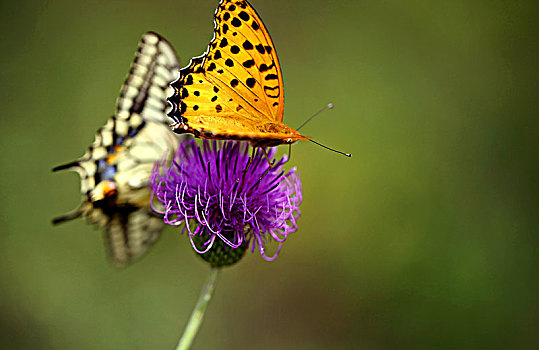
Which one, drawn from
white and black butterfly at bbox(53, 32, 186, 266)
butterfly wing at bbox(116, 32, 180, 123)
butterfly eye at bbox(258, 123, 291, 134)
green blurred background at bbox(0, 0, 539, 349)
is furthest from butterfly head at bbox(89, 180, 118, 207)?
green blurred background at bbox(0, 0, 539, 349)

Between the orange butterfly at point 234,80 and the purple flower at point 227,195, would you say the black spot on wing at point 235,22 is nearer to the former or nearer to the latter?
the orange butterfly at point 234,80

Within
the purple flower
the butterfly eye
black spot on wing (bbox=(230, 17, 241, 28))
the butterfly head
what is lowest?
the butterfly head

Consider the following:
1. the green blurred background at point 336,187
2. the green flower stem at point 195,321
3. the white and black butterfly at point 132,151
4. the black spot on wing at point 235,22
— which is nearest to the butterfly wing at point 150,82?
the white and black butterfly at point 132,151

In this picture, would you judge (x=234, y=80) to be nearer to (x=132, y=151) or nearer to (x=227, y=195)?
(x=227, y=195)

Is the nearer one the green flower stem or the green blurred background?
the green flower stem

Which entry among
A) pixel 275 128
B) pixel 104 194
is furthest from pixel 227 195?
pixel 104 194

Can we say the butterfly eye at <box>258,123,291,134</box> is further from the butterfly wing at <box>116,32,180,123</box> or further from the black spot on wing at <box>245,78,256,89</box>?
the butterfly wing at <box>116,32,180,123</box>

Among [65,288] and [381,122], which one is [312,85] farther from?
[65,288]
